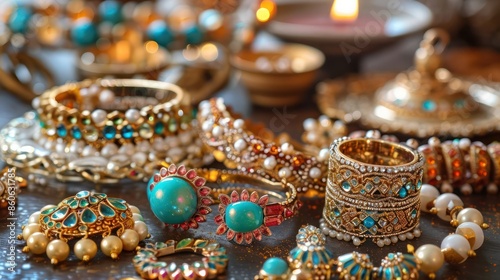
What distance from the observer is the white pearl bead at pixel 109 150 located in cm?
88

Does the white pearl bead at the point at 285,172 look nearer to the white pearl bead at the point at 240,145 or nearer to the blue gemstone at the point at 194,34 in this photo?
the white pearl bead at the point at 240,145

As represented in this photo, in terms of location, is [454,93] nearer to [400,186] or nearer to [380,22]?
[380,22]

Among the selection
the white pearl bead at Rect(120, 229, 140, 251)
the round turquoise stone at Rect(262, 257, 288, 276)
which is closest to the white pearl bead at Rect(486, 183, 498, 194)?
the round turquoise stone at Rect(262, 257, 288, 276)

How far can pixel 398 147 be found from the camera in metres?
0.79

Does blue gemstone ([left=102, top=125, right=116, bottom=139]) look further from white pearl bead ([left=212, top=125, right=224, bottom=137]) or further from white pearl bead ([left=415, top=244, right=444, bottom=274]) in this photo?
white pearl bead ([left=415, top=244, right=444, bottom=274])

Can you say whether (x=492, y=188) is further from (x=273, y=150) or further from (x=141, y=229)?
(x=141, y=229)

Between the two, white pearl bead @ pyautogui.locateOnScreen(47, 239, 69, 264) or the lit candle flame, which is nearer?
white pearl bead @ pyautogui.locateOnScreen(47, 239, 69, 264)

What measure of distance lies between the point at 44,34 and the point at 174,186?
58 centimetres

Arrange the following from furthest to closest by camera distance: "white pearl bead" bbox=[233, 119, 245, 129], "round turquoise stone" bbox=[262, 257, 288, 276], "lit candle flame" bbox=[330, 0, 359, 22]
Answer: "lit candle flame" bbox=[330, 0, 359, 22]
"white pearl bead" bbox=[233, 119, 245, 129]
"round turquoise stone" bbox=[262, 257, 288, 276]

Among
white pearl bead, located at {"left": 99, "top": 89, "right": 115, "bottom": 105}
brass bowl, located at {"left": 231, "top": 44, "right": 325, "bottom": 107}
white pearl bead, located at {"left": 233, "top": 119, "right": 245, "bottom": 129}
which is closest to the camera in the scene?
white pearl bead, located at {"left": 233, "top": 119, "right": 245, "bottom": 129}

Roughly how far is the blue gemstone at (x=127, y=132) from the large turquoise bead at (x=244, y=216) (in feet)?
0.73

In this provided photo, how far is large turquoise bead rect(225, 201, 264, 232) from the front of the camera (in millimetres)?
711

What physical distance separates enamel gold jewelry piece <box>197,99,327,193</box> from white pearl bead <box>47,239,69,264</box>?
0.82 ft

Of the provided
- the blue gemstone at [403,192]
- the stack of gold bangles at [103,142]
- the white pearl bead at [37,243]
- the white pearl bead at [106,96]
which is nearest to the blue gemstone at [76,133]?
the stack of gold bangles at [103,142]
